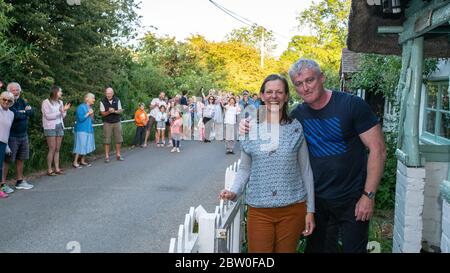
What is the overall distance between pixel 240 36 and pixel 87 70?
35.0 meters

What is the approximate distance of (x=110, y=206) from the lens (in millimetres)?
7199

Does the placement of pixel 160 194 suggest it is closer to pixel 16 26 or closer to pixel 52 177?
pixel 52 177

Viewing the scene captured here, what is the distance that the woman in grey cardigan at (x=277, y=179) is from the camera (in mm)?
3129

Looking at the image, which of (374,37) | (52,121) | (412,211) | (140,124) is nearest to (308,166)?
(412,211)

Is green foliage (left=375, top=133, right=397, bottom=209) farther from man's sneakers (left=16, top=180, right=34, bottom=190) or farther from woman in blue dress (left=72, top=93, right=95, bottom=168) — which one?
woman in blue dress (left=72, top=93, right=95, bottom=168)

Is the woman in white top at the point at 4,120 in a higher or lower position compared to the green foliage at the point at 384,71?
lower

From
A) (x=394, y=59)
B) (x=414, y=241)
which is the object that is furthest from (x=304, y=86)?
(x=394, y=59)

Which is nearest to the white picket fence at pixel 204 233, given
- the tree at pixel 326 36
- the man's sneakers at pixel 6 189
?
the man's sneakers at pixel 6 189

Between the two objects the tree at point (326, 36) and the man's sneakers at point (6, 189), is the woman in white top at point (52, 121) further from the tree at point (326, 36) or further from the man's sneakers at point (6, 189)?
the tree at point (326, 36)

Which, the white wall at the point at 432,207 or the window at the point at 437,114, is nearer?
the white wall at the point at 432,207

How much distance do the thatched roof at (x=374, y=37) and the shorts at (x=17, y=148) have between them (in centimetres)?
551

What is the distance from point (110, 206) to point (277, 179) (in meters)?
4.61

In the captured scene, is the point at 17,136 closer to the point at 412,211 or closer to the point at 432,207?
the point at 412,211

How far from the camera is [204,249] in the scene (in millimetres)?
3012
